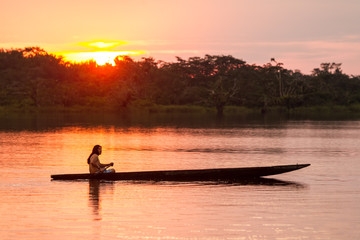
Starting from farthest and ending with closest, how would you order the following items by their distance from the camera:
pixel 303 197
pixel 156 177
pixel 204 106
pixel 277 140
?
pixel 204 106 → pixel 277 140 → pixel 156 177 → pixel 303 197

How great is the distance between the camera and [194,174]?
856 inches

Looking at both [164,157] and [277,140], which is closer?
[164,157]

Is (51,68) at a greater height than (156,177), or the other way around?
(51,68)

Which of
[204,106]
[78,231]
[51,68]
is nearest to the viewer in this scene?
[78,231]

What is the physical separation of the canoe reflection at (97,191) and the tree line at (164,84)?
289ft

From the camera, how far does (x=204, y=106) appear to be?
114000 mm

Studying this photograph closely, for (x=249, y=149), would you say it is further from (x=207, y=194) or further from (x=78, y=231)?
(x=78, y=231)

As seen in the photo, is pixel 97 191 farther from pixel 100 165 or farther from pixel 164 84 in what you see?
pixel 164 84

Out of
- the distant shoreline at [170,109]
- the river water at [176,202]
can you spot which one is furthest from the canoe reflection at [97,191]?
the distant shoreline at [170,109]

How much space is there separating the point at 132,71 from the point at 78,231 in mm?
111348

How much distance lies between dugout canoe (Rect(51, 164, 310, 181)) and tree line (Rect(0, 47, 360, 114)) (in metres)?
87.4

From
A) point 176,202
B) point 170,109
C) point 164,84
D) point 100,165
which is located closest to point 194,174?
point 100,165

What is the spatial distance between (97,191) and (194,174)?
12.7ft

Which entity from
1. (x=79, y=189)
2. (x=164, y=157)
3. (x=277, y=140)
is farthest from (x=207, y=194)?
(x=277, y=140)
